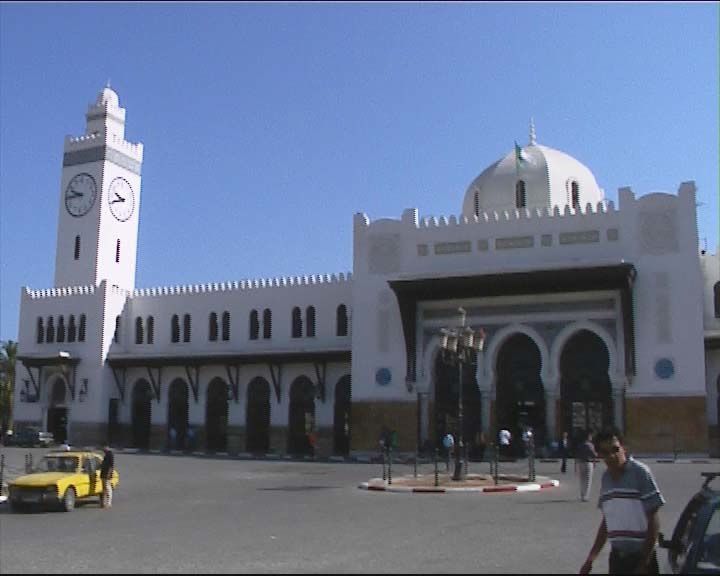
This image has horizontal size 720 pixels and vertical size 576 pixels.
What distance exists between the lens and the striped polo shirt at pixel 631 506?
5.27 m

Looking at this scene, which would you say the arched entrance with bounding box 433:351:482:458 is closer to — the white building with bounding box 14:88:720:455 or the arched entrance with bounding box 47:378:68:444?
the white building with bounding box 14:88:720:455

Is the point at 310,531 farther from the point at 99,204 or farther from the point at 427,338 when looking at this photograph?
the point at 99,204

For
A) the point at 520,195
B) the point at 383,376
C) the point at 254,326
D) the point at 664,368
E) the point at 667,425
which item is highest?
the point at 520,195

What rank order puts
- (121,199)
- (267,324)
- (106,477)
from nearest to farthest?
(106,477), (267,324), (121,199)

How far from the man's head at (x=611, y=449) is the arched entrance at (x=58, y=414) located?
124 feet

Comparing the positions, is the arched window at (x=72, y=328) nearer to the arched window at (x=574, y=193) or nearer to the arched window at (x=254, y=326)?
the arched window at (x=254, y=326)

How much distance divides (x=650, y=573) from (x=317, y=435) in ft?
94.8

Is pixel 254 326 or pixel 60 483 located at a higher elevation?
pixel 254 326

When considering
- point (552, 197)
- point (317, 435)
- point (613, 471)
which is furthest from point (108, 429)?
point (613, 471)

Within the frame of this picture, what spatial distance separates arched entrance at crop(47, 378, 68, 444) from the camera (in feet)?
130

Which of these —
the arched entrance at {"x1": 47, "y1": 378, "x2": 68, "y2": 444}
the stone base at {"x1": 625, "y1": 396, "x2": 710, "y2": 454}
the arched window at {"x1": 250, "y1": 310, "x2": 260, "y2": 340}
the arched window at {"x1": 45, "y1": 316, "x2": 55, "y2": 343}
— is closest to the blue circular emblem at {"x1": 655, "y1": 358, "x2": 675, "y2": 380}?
the stone base at {"x1": 625, "y1": 396, "x2": 710, "y2": 454}

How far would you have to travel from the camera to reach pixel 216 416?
36.7 m

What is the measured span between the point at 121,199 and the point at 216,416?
14597mm

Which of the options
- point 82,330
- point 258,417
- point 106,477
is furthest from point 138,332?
point 106,477
